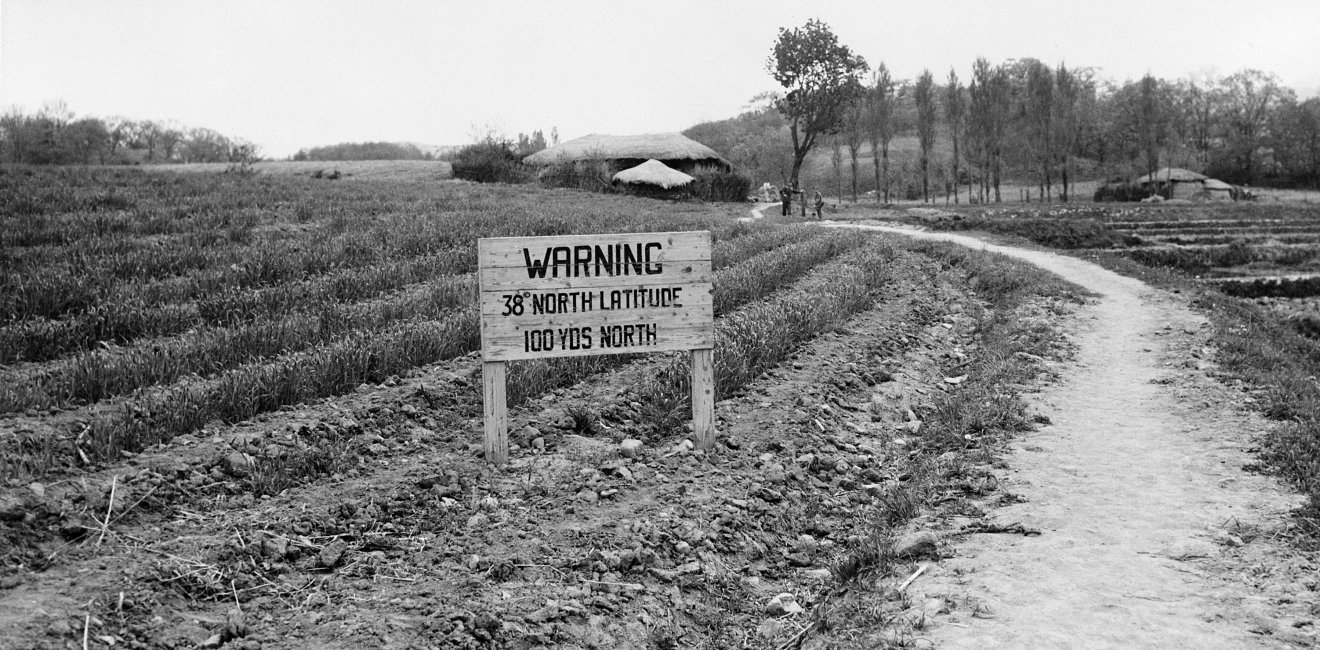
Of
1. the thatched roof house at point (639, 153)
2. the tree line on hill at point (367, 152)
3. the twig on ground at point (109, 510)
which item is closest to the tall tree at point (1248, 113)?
the thatched roof house at point (639, 153)

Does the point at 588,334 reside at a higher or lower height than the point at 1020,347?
higher

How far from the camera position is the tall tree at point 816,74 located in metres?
53.2

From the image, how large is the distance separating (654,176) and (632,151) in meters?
8.81

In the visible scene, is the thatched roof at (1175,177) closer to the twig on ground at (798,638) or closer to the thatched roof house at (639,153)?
the thatched roof house at (639,153)

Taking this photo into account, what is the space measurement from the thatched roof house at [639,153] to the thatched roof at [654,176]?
444 cm

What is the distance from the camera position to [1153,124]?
68.7 metres

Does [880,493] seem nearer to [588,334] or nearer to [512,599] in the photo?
[588,334]

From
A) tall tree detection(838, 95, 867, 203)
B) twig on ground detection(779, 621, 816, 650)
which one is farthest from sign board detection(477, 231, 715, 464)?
tall tree detection(838, 95, 867, 203)

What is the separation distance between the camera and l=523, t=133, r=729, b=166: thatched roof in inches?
2082

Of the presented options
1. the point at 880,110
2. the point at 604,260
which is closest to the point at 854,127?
the point at 880,110

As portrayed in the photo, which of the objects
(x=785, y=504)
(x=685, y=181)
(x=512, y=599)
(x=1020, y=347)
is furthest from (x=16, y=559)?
(x=685, y=181)

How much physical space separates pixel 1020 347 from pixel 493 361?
7.26 meters

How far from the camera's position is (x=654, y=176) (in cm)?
4584

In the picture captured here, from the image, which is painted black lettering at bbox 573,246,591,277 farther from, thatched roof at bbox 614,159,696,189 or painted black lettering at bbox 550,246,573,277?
thatched roof at bbox 614,159,696,189
